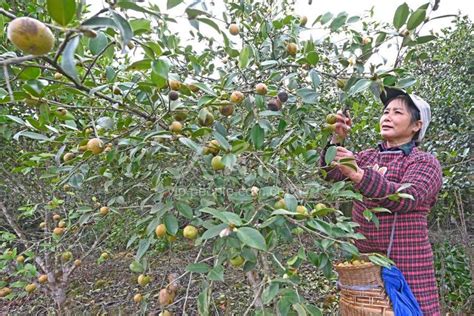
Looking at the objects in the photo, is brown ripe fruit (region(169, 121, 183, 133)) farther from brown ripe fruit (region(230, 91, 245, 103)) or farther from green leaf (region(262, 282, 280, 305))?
green leaf (region(262, 282, 280, 305))

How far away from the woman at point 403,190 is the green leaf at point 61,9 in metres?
0.77

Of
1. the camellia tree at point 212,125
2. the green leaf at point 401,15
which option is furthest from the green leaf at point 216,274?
the green leaf at point 401,15

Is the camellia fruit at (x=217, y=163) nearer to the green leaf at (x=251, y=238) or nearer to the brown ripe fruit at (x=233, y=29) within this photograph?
the green leaf at (x=251, y=238)

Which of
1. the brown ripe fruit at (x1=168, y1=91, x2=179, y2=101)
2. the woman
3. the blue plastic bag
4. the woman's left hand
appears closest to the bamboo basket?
the blue plastic bag

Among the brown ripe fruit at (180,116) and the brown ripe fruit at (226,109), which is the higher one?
the brown ripe fruit at (226,109)

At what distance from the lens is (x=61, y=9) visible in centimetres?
49

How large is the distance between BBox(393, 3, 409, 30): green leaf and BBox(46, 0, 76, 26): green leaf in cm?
70

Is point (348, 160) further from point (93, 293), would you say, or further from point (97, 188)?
point (93, 293)

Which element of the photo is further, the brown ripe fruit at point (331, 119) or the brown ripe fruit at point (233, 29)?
the brown ripe fruit at point (233, 29)

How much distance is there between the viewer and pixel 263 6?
5.69ft

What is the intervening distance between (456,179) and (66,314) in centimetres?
227

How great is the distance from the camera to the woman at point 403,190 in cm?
110

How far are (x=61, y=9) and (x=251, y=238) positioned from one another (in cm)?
47

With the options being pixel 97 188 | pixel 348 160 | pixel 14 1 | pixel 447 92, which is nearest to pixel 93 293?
pixel 97 188
